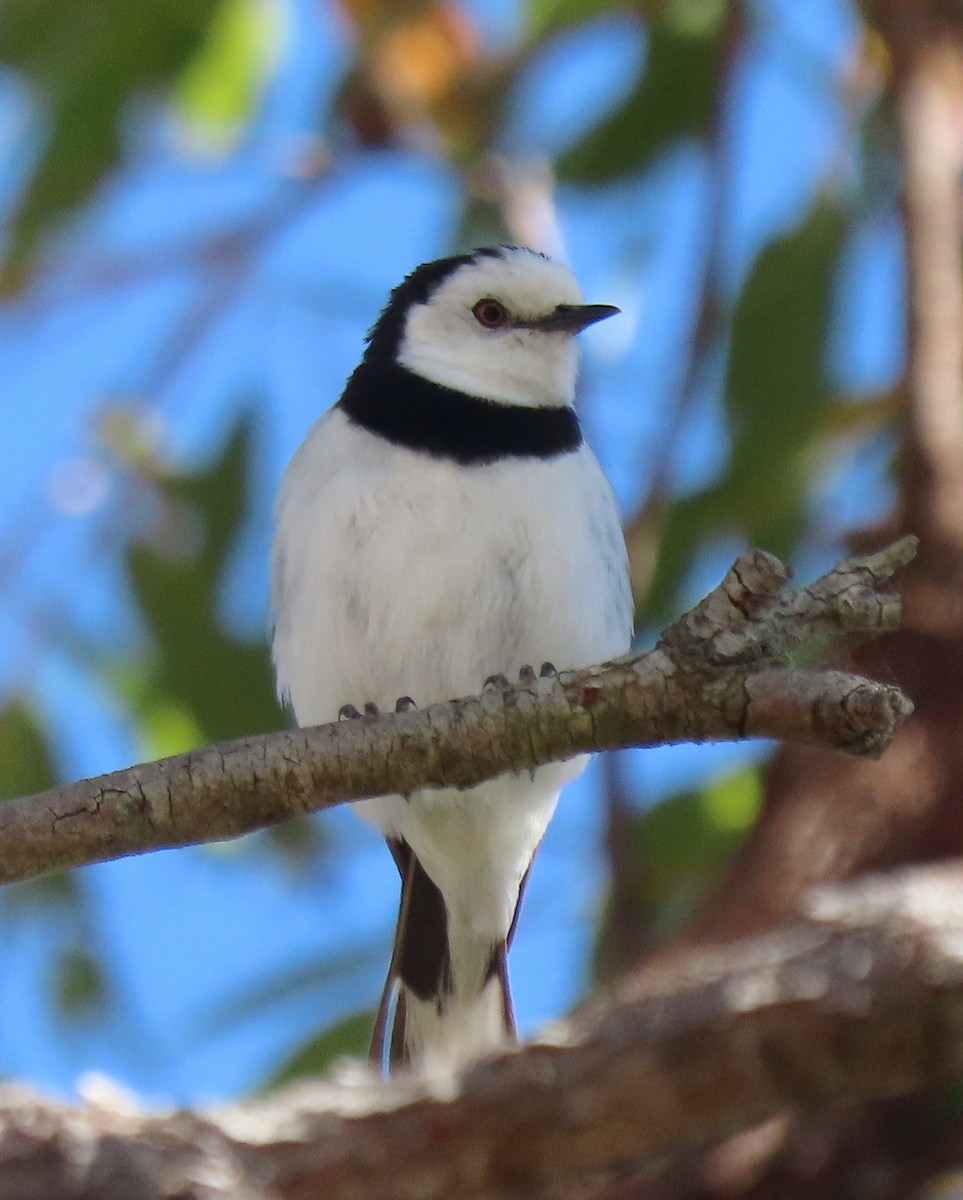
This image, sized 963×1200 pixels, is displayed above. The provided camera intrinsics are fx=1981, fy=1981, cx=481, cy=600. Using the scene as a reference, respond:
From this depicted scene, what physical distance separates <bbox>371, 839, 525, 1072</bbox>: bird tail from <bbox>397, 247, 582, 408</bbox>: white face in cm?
91

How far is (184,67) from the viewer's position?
4.86m

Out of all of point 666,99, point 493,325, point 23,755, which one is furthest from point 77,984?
point 666,99

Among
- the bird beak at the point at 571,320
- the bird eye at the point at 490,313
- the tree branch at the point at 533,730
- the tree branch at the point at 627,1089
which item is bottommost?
the tree branch at the point at 627,1089

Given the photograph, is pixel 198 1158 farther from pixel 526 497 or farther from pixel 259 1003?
pixel 259 1003

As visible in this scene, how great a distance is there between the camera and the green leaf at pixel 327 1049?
168 inches

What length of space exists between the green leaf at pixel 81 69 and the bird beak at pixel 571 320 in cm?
118

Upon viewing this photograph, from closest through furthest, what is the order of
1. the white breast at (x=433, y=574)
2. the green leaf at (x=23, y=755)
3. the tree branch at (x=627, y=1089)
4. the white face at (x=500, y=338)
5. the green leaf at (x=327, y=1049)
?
the tree branch at (x=627, y=1089) < the white breast at (x=433, y=574) < the white face at (x=500, y=338) < the green leaf at (x=327, y=1049) < the green leaf at (x=23, y=755)

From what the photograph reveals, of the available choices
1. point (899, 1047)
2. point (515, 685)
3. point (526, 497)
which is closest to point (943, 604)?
point (526, 497)

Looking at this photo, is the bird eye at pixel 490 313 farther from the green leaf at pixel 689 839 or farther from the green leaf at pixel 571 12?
the green leaf at pixel 571 12

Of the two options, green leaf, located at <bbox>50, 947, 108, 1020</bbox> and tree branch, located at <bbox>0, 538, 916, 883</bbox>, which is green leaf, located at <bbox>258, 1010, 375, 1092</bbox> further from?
tree branch, located at <bbox>0, 538, 916, 883</bbox>

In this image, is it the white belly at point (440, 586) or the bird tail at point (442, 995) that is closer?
the white belly at point (440, 586)

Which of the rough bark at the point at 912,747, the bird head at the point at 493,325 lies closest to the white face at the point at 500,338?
the bird head at the point at 493,325

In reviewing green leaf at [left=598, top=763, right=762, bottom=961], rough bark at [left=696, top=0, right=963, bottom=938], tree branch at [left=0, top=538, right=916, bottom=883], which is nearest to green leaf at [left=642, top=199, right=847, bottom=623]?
rough bark at [left=696, top=0, right=963, bottom=938]

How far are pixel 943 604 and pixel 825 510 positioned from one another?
104 cm
